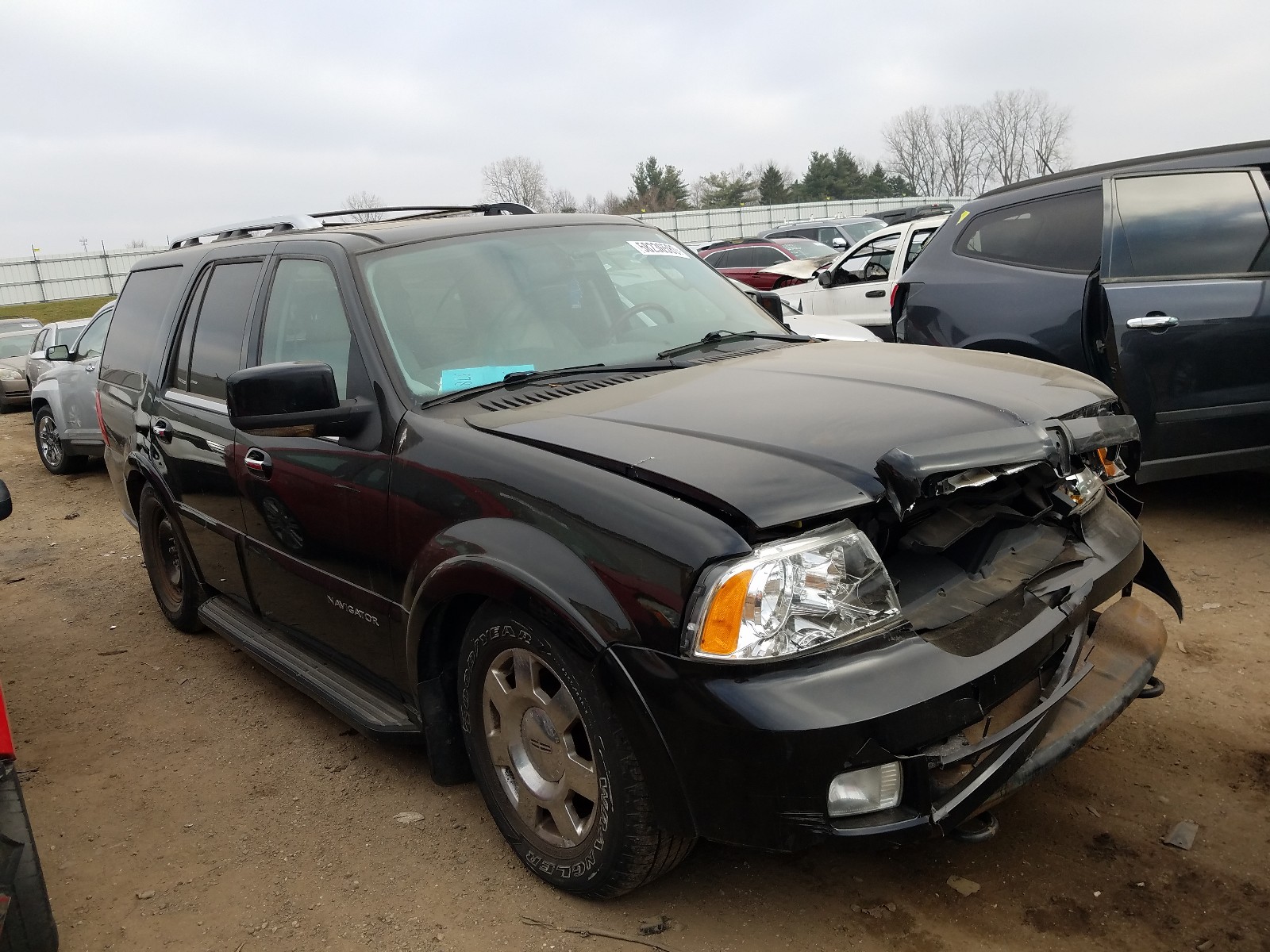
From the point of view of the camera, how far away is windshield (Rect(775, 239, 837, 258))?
19.8 m

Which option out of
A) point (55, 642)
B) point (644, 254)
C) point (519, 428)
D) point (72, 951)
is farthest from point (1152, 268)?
point (55, 642)

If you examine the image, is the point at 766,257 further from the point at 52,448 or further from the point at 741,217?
the point at 741,217

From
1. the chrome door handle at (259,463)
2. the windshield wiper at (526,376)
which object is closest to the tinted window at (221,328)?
the chrome door handle at (259,463)

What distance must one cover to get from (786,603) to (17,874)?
2092mm

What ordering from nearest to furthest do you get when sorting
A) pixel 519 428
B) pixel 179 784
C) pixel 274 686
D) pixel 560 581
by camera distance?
pixel 560 581
pixel 519 428
pixel 179 784
pixel 274 686

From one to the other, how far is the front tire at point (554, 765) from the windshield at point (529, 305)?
0.89 metres

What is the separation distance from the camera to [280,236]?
A: 396 cm

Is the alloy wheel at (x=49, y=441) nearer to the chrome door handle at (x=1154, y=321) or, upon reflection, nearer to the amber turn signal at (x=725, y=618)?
the chrome door handle at (x=1154, y=321)

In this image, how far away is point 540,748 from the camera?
272cm

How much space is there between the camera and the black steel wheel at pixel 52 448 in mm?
10961

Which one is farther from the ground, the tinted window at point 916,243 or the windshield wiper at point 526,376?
the tinted window at point 916,243

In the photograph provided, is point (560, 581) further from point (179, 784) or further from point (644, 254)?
point (179, 784)

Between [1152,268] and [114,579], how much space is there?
6429mm

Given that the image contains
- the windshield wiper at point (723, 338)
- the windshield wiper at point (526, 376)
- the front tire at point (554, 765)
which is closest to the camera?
the front tire at point (554, 765)
